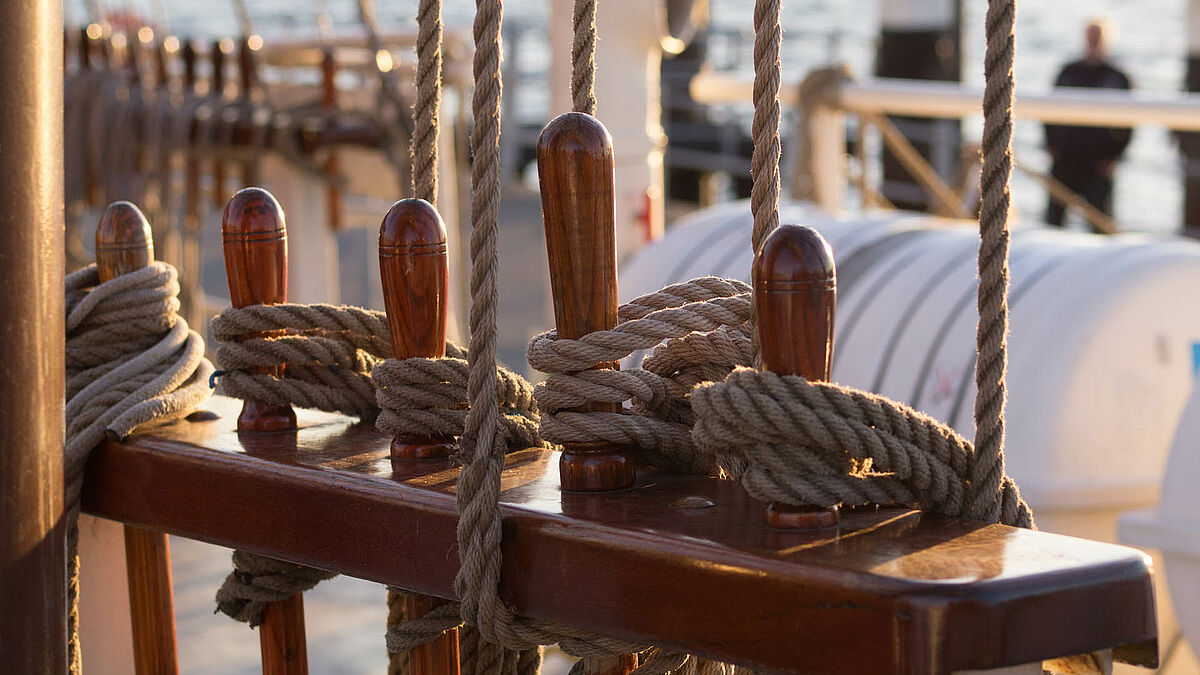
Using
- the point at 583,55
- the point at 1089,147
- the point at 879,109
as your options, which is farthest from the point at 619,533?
the point at 1089,147

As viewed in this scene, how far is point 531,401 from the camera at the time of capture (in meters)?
0.96

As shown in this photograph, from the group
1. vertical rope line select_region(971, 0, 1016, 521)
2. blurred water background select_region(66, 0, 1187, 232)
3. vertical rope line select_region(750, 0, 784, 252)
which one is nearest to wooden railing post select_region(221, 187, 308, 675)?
vertical rope line select_region(750, 0, 784, 252)

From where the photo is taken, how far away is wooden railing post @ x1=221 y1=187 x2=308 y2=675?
1002 millimetres

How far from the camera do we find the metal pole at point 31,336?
85cm

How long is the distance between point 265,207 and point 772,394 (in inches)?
18.0

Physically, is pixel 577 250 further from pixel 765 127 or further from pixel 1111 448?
pixel 1111 448

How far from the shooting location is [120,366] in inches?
42.6

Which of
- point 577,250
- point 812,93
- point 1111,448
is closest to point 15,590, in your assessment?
point 577,250

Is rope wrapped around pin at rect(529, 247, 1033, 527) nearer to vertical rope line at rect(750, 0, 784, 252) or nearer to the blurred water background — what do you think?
vertical rope line at rect(750, 0, 784, 252)

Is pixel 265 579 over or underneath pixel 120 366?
underneath

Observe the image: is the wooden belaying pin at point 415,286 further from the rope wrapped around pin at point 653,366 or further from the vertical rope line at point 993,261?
the vertical rope line at point 993,261

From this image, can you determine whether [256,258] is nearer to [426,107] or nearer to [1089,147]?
[426,107]

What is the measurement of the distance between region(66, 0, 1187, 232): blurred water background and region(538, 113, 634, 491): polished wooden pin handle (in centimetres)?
230

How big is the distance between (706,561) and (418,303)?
0.29 metres
